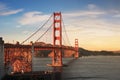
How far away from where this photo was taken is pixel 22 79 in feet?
209

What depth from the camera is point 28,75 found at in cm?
6438

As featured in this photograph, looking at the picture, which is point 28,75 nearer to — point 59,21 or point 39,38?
point 39,38

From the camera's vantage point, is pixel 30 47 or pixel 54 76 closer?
pixel 54 76

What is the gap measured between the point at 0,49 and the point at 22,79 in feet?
37.4

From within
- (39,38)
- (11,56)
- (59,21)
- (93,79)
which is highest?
(59,21)

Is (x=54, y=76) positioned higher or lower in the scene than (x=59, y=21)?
lower

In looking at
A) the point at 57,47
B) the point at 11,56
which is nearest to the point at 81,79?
the point at 11,56

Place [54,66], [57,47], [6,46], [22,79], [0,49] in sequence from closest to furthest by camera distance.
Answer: [0,49] < [22,79] < [6,46] < [57,47] < [54,66]

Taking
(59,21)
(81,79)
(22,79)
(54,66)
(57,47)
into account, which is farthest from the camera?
(59,21)

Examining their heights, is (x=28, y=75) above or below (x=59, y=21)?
below

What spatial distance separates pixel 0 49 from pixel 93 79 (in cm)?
3171

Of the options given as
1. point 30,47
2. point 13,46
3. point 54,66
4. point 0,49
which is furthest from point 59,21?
point 0,49

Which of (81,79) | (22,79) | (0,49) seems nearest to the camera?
(0,49)

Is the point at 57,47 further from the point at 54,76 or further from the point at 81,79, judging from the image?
the point at 54,76
